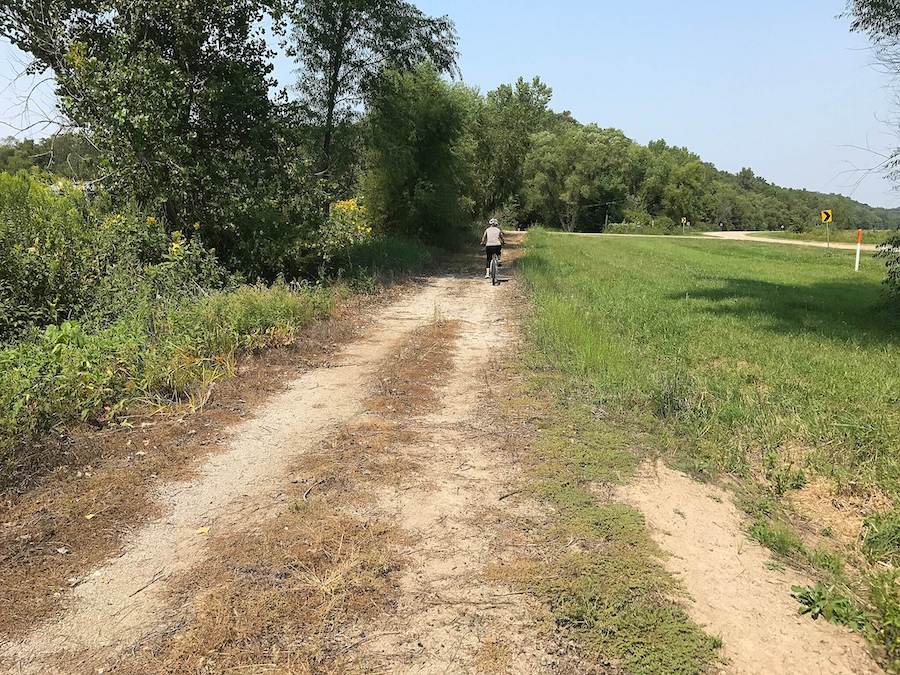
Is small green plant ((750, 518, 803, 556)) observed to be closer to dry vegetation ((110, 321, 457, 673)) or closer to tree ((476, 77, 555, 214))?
dry vegetation ((110, 321, 457, 673))

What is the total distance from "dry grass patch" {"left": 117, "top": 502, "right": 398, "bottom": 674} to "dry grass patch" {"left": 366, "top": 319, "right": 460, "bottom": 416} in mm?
2317

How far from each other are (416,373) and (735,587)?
4710mm

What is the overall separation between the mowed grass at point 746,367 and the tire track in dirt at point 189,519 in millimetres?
2979

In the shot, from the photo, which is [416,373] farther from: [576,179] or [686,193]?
[686,193]

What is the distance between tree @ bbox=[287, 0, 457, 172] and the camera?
16.0 metres

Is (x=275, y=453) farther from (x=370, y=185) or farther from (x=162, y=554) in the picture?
(x=370, y=185)

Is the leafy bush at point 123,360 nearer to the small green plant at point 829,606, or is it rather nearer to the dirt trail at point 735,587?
the dirt trail at point 735,587

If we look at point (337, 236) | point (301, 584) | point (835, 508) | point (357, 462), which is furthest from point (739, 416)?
point (337, 236)

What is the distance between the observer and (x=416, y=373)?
729 cm

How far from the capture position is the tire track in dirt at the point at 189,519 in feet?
9.23

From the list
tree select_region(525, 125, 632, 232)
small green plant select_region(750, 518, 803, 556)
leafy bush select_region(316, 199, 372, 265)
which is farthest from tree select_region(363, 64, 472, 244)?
tree select_region(525, 125, 632, 232)

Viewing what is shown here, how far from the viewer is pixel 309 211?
1260cm

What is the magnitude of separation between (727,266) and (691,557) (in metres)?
22.0

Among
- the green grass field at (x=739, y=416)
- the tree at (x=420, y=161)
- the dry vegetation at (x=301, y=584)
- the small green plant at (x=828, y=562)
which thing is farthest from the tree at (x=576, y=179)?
the small green plant at (x=828, y=562)
